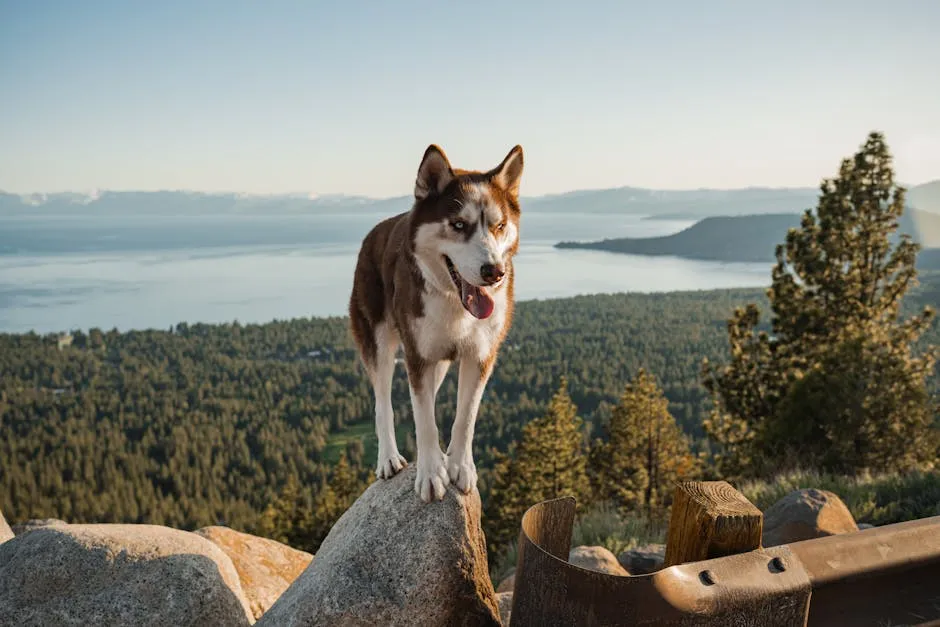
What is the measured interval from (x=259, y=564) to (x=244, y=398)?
12056cm

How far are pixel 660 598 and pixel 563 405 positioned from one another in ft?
90.2

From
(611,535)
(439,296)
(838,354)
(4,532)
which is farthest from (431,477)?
(838,354)

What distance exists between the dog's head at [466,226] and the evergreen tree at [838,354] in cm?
1621

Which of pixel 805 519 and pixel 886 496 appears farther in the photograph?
pixel 886 496

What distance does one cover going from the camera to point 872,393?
18.1 m

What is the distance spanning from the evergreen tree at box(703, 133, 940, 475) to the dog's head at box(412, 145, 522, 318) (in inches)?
638

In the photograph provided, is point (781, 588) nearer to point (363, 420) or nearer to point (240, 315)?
point (363, 420)

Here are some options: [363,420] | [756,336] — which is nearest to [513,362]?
[363,420]

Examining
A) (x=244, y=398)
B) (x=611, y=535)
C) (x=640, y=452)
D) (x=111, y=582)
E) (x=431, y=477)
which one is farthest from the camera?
(x=244, y=398)

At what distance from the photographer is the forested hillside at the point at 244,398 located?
8081 cm

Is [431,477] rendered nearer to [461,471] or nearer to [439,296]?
[461,471]

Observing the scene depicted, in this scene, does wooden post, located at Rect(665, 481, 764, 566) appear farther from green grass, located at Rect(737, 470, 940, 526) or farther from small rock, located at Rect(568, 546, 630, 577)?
green grass, located at Rect(737, 470, 940, 526)

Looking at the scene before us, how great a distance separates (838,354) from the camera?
18.8 meters

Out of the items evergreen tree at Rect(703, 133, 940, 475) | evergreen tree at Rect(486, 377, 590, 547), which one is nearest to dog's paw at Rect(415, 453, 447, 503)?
evergreen tree at Rect(703, 133, 940, 475)
